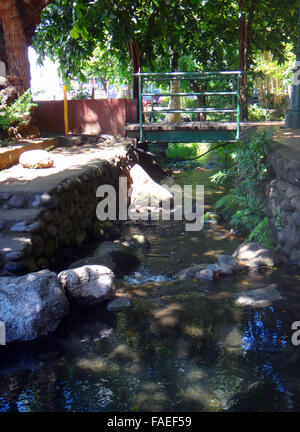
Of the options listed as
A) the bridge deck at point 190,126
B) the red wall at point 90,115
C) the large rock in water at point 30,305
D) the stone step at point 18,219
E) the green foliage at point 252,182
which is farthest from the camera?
the red wall at point 90,115

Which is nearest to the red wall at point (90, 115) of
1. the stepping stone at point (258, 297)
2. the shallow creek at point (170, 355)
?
the shallow creek at point (170, 355)

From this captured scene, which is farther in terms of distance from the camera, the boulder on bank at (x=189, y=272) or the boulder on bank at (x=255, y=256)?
the boulder on bank at (x=255, y=256)

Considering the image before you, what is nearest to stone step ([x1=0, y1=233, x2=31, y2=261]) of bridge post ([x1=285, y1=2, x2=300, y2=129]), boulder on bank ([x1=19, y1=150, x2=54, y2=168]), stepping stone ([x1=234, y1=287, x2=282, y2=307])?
stepping stone ([x1=234, y1=287, x2=282, y2=307])

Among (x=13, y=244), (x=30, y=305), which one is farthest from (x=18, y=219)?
(x=30, y=305)

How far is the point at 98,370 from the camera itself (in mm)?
4402

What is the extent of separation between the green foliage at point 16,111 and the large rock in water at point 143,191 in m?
2.67

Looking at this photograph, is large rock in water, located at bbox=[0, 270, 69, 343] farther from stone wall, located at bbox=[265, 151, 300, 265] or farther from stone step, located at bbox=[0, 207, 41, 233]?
stone wall, located at bbox=[265, 151, 300, 265]

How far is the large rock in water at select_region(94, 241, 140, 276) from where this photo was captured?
689 centimetres

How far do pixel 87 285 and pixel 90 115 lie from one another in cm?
806

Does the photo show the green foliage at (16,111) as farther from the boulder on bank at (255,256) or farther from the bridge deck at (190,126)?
the boulder on bank at (255,256)

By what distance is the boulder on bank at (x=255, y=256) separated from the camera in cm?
688

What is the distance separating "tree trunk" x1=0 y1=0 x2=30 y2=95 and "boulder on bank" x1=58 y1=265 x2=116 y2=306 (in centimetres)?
705
